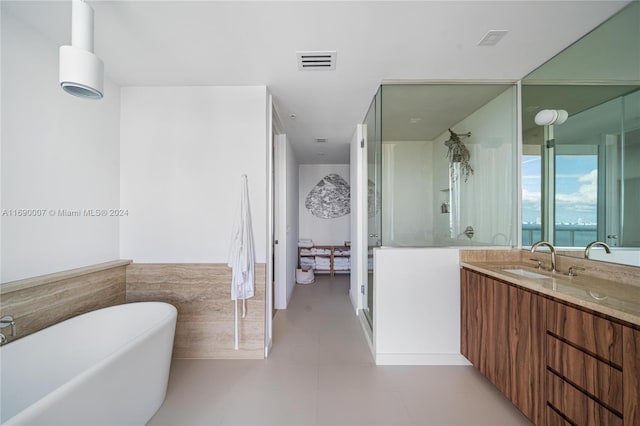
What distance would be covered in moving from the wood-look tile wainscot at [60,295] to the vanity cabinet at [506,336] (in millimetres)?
3059

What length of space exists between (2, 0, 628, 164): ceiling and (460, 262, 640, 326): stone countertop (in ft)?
5.34

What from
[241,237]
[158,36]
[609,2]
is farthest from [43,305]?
[609,2]

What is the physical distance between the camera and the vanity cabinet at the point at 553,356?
3.67ft

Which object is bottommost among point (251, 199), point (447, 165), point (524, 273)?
point (524, 273)

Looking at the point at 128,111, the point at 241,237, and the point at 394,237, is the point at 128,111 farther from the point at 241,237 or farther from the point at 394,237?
the point at 394,237

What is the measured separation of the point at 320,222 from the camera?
605cm

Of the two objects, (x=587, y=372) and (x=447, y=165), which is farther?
(x=447, y=165)

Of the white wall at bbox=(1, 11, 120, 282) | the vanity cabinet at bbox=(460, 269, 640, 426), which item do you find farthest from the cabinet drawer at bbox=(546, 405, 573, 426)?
the white wall at bbox=(1, 11, 120, 282)

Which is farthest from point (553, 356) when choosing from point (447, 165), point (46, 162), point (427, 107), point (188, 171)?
point (46, 162)

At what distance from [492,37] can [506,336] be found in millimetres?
2026

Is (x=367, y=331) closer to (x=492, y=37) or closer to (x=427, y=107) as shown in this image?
(x=427, y=107)

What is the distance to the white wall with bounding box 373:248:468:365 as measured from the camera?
234 centimetres

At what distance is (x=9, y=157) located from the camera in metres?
1.64

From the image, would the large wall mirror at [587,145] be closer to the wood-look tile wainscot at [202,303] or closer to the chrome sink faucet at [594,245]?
the chrome sink faucet at [594,245]
